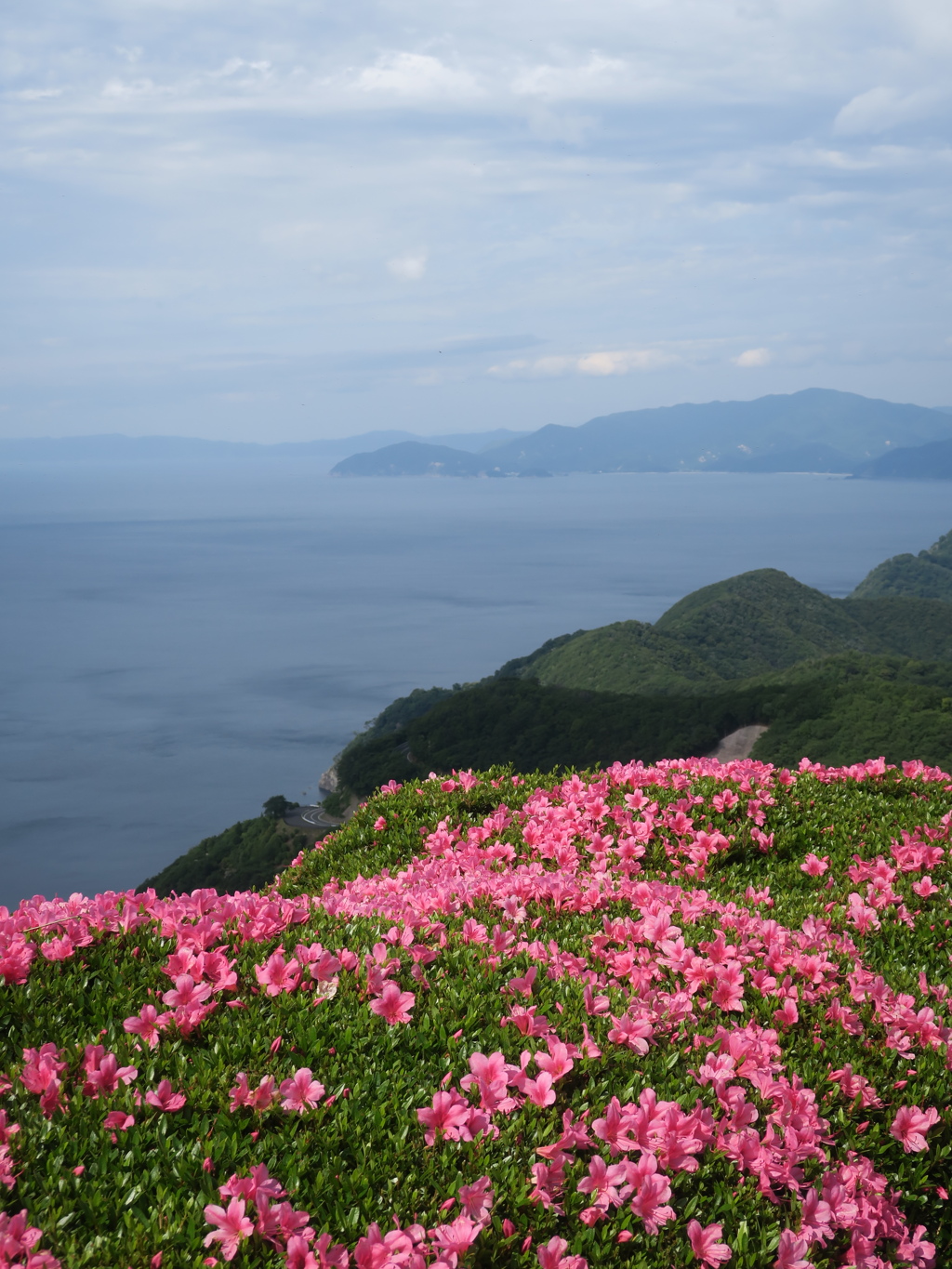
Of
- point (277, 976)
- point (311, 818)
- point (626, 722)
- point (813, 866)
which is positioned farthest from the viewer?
point (311, 818)

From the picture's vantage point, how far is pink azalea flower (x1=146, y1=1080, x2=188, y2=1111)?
10.9ft

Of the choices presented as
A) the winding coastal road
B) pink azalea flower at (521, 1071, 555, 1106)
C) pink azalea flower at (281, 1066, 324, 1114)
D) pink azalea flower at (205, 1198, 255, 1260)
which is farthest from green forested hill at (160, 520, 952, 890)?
pink azalea flower at (205, 1198, 255, 1260)

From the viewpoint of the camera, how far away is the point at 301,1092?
11.3ft

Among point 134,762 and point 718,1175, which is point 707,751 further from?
point 134,762

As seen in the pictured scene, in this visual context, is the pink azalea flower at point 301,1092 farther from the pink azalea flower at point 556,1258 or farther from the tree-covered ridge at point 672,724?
the tree-covered ridge at point 672,724

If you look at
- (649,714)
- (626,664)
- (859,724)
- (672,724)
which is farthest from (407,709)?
(859,724)

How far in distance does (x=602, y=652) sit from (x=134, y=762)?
69.4 meters

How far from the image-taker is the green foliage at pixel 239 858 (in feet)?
188

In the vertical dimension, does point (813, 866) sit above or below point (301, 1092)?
below

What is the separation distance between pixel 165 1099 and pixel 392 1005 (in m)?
1.02

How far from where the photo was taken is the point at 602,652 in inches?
4550

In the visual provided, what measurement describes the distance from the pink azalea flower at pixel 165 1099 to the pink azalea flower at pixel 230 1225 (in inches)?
24.2

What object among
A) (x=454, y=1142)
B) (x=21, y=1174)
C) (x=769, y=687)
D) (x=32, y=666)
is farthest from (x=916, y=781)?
(x=32, y=666)

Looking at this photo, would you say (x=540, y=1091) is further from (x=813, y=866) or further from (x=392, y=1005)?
(x=813, y=866)
